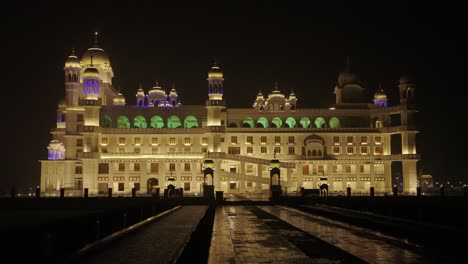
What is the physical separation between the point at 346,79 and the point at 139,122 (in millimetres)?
41939

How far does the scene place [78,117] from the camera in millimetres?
105562

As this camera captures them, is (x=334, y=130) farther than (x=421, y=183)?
No

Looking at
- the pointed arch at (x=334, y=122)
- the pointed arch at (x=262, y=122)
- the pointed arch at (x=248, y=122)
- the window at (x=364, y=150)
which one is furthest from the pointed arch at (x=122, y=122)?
the window at (x=364, y=150)

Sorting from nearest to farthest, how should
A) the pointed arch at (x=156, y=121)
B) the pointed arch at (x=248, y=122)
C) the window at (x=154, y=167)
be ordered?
the window at (x=154, y=167) < the pointed arch at (x=156, y=121) < the pointed arch at (x=248, y=122)

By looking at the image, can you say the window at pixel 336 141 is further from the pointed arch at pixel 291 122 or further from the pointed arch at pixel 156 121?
the pointed arch at pixel 156 121

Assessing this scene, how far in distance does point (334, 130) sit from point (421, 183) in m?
22.9

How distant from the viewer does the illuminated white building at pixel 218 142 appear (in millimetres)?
96750

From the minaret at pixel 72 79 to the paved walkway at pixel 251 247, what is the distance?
82521 mm

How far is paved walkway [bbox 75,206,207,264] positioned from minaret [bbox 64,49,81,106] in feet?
267

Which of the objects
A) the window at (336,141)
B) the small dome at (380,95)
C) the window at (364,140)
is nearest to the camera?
the window at (336,141)

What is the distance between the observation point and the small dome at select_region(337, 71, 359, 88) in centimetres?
→ 11388

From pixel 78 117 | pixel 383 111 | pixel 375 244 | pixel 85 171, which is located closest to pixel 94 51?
pixel 78 117
